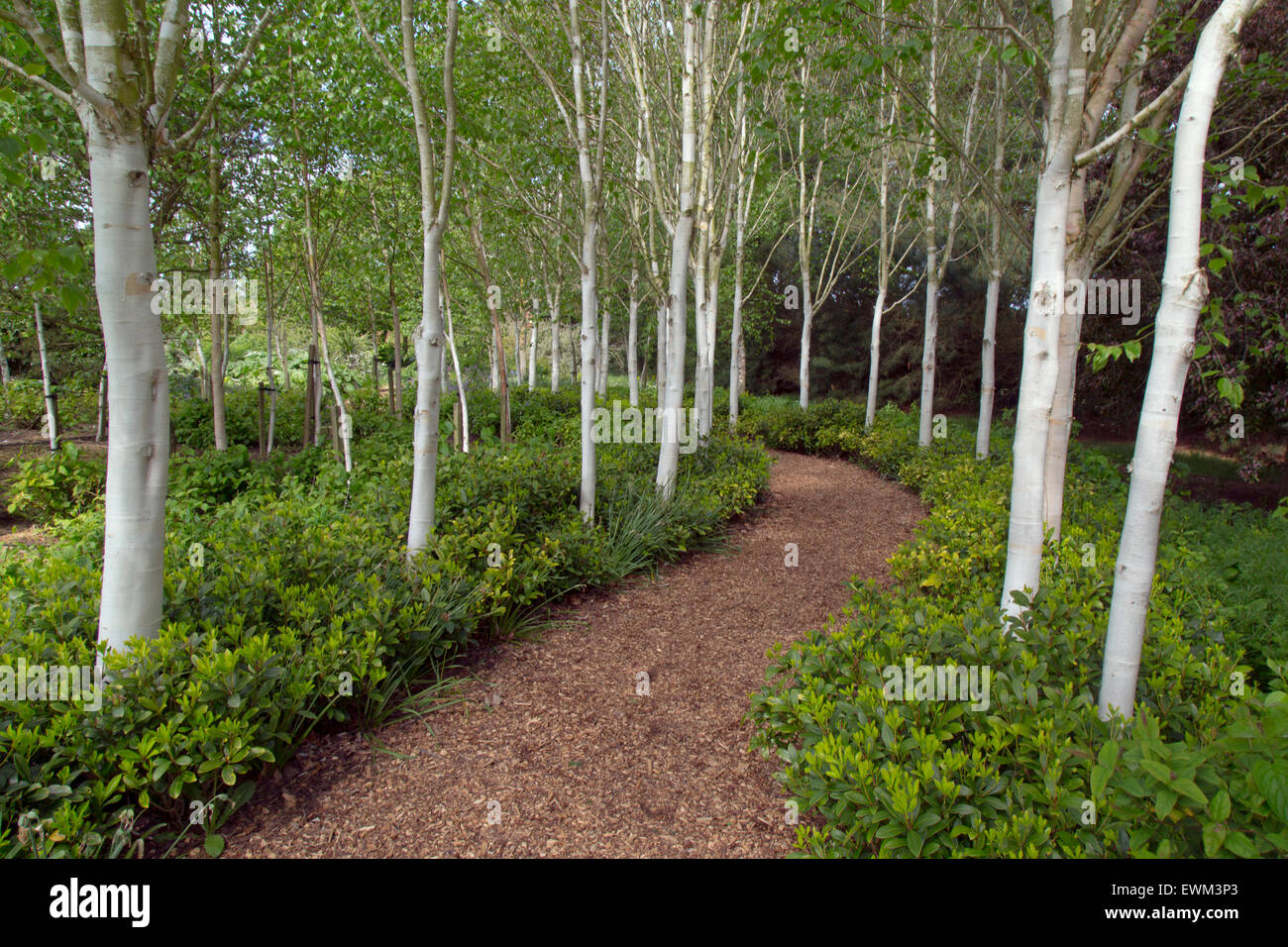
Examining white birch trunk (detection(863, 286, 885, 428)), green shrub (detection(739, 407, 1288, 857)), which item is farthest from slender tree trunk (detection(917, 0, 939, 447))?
green shrub (detection(739, 407, 1288, 857))

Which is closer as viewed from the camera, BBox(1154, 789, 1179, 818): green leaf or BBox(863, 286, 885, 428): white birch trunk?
BBox(1154, 789, 1179, 818): green leaf

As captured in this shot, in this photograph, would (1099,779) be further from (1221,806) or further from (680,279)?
(680,279)

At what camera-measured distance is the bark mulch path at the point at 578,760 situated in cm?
271

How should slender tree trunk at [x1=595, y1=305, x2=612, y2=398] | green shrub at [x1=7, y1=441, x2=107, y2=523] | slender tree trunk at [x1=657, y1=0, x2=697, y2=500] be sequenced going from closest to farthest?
slender tree trunk at [x1=657, y1=0, x2=697, y2=500] < green shrub at [x1=7, y1=441, x2=107, y2=523] < slender tree trunk at [x1=595, y1=305, x2=612, y2=398]

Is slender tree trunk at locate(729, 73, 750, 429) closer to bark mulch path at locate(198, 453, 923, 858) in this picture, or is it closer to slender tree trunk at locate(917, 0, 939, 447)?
slender tree trunk at locate(917, 0, 939, 447)

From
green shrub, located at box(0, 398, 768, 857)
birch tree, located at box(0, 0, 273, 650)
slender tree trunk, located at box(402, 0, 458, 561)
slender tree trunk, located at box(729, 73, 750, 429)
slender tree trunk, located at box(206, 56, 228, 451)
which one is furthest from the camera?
slender tree trunk, located at box(729, 73, 750, 429)

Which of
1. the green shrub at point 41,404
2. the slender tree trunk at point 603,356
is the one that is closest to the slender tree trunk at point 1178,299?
the slender tree trunk at point 603,356

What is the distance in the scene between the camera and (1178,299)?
2.05 metres

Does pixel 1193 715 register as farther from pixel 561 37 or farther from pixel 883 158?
pixel 883 158

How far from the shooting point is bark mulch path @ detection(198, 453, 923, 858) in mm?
2709

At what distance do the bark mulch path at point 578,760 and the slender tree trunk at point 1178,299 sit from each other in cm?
172

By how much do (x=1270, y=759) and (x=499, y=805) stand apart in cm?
266

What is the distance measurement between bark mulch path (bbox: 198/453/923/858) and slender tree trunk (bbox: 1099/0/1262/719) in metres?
1.72

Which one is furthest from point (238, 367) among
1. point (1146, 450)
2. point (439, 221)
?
point (1146, 450)
